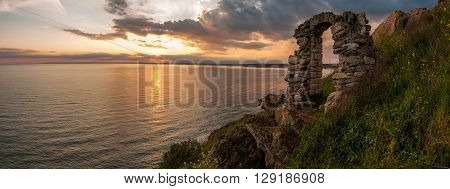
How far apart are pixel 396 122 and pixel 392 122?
103 mm

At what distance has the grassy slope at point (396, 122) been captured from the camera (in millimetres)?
7820

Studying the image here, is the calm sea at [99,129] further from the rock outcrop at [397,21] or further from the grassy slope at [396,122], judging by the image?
the grassy slope at [396,122]

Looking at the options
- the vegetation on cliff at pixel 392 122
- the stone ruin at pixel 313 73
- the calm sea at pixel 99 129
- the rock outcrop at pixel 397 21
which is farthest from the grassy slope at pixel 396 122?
the calm sea at pixel 99 129

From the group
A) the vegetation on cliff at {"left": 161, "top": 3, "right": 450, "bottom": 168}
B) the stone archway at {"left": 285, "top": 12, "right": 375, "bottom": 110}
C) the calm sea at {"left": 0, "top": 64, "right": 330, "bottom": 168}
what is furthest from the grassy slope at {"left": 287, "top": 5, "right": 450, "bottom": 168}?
the calm sea at {"left": 0, "top": 64, "right": 330, "bottom": 168}

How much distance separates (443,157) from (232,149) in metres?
8.47

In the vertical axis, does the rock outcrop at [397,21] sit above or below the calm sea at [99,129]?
above

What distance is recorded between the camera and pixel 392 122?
898 centimetres

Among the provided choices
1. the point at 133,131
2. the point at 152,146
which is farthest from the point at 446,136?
the point at 133,131

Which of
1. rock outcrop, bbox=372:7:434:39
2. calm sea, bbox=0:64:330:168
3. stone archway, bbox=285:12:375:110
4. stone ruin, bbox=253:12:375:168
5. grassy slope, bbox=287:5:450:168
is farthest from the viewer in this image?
calm sea, bbox=0:64:330:168

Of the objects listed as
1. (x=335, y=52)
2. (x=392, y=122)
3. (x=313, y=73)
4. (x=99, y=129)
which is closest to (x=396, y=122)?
(x=392, y=122)

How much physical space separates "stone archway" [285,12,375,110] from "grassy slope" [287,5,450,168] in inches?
49.6

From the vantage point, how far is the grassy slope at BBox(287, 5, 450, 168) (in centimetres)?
782

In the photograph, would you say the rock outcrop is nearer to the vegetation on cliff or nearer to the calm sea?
the vegetation on cliff

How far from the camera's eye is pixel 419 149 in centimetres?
784
